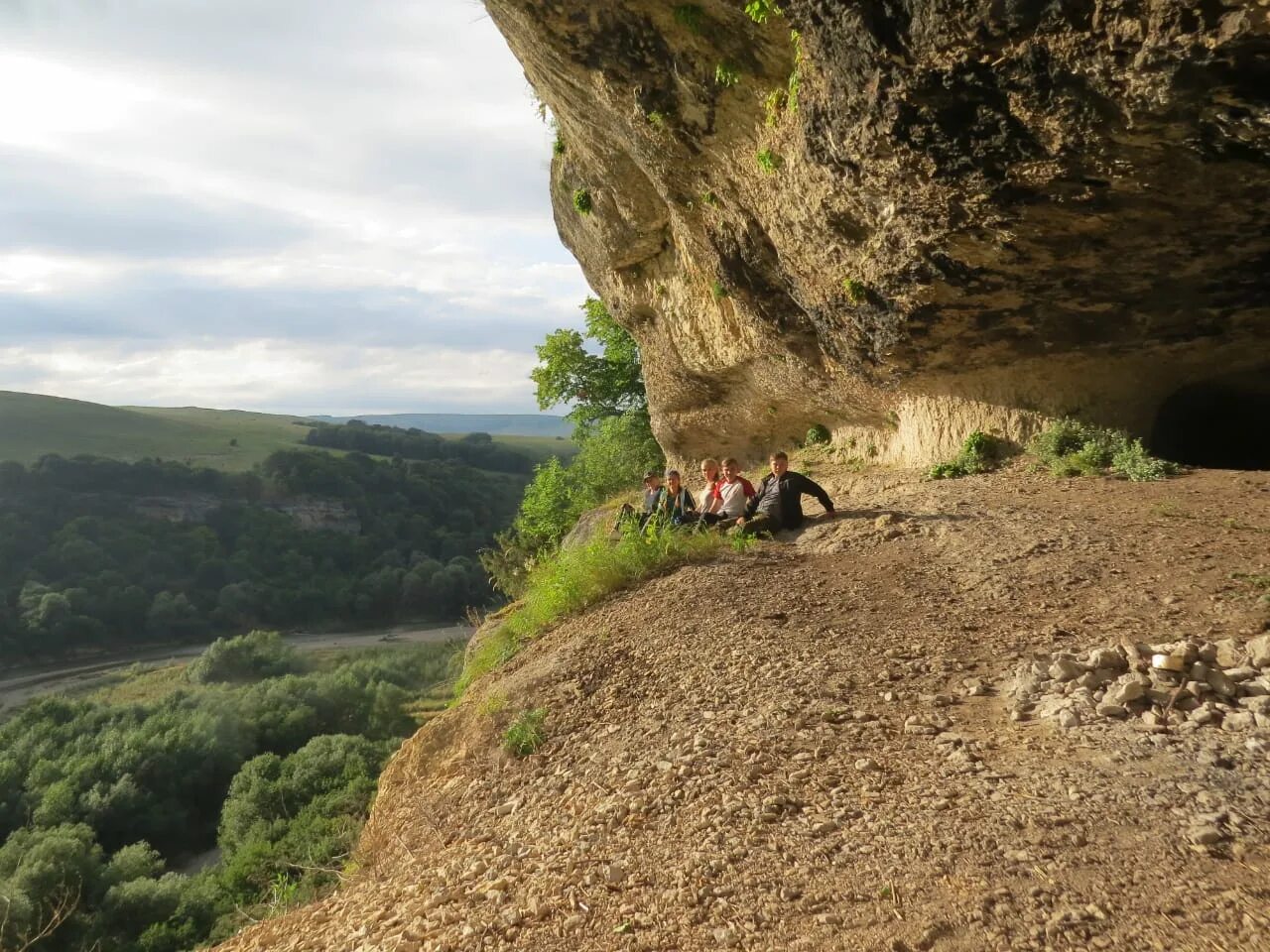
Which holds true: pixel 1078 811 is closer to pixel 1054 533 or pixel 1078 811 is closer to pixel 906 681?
pixel 906 681

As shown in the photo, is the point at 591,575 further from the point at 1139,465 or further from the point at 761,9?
the point at 1139,465

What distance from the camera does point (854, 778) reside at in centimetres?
407

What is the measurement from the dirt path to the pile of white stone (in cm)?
3301

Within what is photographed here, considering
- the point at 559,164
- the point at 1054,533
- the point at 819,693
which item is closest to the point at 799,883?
the point at 819,693

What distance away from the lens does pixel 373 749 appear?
24.2 meters

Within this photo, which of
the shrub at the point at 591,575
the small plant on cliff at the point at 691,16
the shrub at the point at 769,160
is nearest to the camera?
the small plant on cliff at the point at 691,16

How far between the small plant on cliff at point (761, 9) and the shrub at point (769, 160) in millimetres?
1597

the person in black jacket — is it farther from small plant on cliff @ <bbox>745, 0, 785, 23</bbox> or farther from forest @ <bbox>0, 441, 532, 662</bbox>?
forest @ <bbox>0, 441, 532, 662</bbox>

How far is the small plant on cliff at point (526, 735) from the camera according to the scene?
17.9ft

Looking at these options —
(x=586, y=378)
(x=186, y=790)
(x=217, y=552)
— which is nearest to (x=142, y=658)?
(x=217, y=552)

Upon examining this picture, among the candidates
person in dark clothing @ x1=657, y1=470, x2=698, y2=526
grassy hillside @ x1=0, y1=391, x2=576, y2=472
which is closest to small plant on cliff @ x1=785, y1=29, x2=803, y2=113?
person in dark clothing @ x1=657, y1=470, x2=698, y2=526

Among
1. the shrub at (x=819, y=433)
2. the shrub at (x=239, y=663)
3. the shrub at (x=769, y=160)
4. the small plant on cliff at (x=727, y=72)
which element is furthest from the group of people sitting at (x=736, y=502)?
the shrub at (x=239, y=663)

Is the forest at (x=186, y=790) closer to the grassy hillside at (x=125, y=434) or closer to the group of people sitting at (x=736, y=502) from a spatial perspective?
the group of people sitting at (x=736, y=502)

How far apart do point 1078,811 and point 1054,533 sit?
14.2 feet
